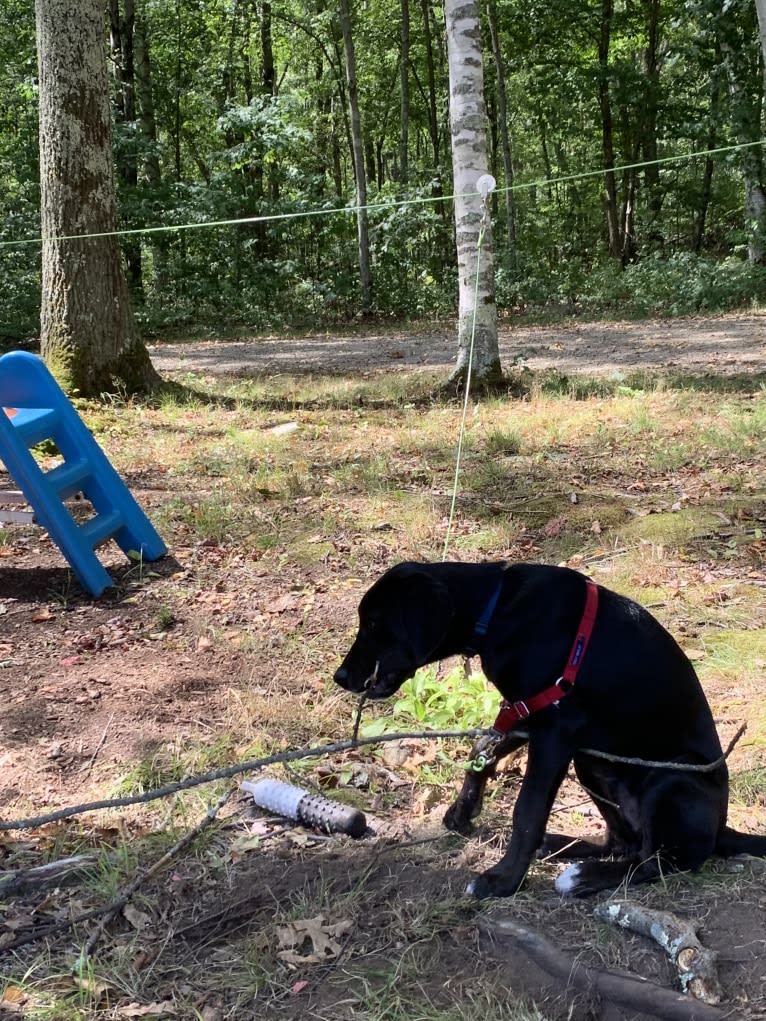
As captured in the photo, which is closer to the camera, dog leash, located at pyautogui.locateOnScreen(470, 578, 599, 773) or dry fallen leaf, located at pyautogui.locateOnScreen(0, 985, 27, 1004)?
dry fallen leaf, located at pyautogui.locateOnScreen(0, 985, 27, 1004)

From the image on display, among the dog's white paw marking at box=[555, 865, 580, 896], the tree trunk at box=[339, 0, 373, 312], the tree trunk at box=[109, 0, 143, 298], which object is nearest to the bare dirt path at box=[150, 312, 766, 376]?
the tree trunk at box=[339, 0, 373, 312]

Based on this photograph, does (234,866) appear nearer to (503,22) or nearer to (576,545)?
(576,545)

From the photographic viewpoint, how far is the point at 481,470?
6527mm

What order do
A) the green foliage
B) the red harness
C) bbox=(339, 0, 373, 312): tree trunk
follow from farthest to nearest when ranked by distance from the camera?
bbox=(339, 0, 373, 312): tree trunk, the green foliage, the red harness

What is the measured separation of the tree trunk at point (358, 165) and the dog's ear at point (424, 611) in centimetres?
1511

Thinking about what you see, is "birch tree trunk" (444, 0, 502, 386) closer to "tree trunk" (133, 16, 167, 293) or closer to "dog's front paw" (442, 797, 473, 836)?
"dog's front paw" (442, 797, 473, 836)

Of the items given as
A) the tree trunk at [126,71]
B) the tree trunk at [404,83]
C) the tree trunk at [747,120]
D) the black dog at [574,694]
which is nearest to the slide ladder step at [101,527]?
the black dog at [574,694]

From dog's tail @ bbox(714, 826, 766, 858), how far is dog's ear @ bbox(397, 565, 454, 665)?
0.99 metres

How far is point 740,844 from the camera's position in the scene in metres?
2.43

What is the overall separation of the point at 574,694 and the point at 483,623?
1.01 feet

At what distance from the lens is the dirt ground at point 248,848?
2.05 m

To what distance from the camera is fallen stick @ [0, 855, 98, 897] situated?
8.12ft

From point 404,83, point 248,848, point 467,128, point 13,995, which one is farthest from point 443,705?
point 404,83

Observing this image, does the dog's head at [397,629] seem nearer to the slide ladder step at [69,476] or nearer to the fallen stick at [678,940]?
the fallen stick at [678,940]
